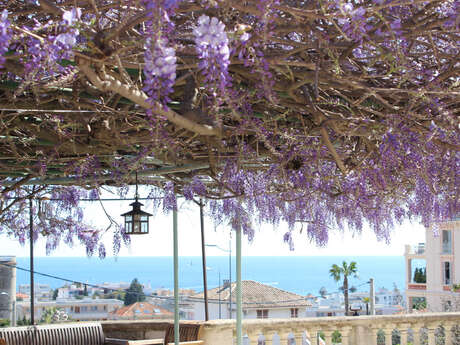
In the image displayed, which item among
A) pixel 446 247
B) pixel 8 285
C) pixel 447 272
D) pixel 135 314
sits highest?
pixel 446 247

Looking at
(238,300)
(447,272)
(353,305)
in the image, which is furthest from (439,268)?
(238,300)

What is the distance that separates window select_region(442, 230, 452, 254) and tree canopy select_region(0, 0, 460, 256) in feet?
133

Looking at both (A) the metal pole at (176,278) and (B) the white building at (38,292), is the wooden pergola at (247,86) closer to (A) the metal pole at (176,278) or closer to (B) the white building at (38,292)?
(A) the metal pole at (176,278)

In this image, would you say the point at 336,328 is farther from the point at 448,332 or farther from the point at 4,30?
the point at 4,30

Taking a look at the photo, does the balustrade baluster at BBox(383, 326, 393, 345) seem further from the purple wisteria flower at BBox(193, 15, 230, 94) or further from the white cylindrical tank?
the white cylindrical tank

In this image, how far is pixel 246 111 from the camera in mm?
2889

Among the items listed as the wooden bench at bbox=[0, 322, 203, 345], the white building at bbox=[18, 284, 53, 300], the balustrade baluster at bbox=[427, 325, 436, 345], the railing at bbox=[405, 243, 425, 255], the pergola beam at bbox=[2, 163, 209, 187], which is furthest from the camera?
the white building at bbox=[18, 284, 53, 300]

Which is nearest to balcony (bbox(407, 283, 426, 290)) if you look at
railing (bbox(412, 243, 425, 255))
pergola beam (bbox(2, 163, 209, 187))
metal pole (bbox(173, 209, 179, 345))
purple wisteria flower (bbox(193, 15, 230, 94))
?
railing (bbox(412, 243, 425, 255))

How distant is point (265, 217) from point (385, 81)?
147 inches

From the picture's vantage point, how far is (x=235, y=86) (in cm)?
267

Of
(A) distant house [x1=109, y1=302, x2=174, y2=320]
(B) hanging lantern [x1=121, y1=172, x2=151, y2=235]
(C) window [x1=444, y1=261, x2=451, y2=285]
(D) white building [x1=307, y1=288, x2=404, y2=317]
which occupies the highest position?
(B) hanging lantern [x1=121, y1=172, x2=151, y2=235]

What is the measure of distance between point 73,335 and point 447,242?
39.7 meters

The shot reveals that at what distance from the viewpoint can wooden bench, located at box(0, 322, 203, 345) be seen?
21.2ft

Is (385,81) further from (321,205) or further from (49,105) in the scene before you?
(321,205)
